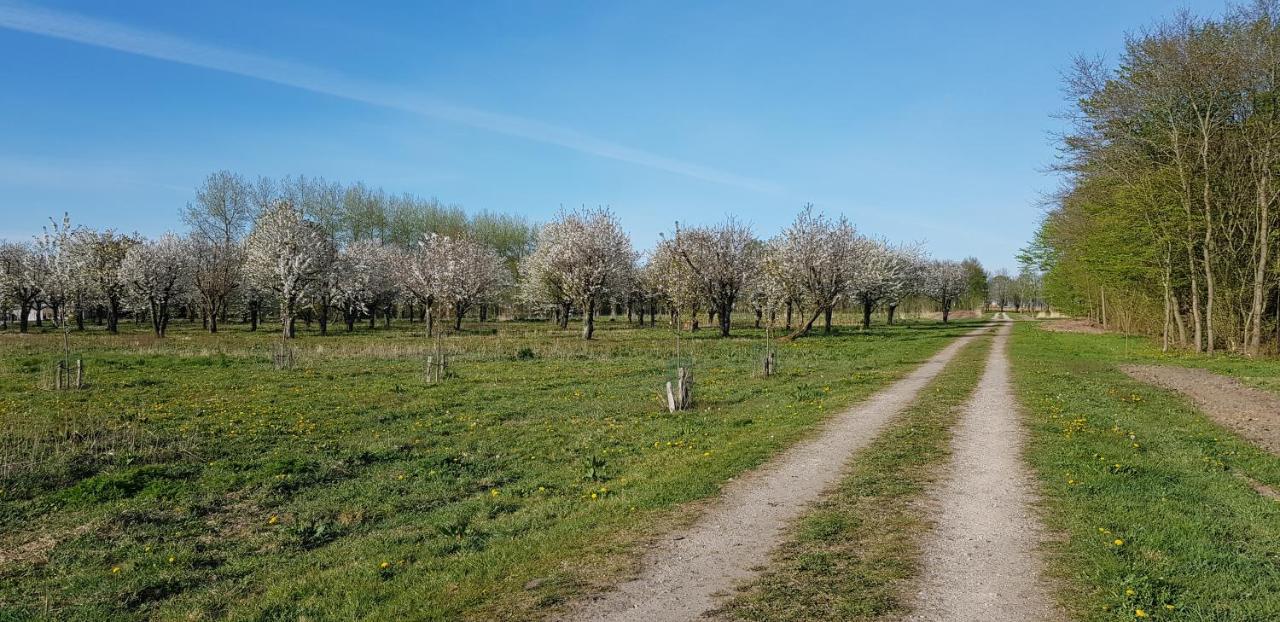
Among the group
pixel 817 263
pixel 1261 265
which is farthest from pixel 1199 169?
pixel 817 263

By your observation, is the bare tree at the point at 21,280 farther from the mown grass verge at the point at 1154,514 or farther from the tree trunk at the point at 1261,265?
the tree trunk at the point at 1261,265

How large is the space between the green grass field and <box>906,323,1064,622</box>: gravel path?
3.12 m

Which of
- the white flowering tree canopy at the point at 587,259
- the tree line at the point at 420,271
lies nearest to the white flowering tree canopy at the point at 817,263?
the tree line at the point at 420,271

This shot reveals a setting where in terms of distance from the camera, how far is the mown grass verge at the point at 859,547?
237 inches

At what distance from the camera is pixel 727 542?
7742 mm

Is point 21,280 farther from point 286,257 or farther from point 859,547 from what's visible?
point 859,547

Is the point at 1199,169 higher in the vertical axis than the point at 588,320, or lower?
higher

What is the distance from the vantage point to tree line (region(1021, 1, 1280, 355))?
94.2ft

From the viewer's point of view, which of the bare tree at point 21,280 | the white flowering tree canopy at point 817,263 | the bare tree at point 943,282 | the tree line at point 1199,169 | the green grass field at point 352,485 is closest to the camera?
the green grass field at point 352,485

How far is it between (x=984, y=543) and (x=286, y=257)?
61206mm

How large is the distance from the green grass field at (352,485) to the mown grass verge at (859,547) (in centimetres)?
170

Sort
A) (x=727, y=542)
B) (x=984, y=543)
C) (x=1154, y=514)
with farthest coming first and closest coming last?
(x=1154, y=514) → (x=727, y=542) → (x=984, y=543)

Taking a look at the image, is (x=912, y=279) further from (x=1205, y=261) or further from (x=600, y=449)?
Answer: (x=600, y=449)

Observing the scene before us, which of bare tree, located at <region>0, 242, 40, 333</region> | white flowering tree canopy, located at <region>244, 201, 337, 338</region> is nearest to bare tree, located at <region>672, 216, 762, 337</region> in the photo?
white flowering tree canopy, located at <region>244, 201, 337, 338</region>
